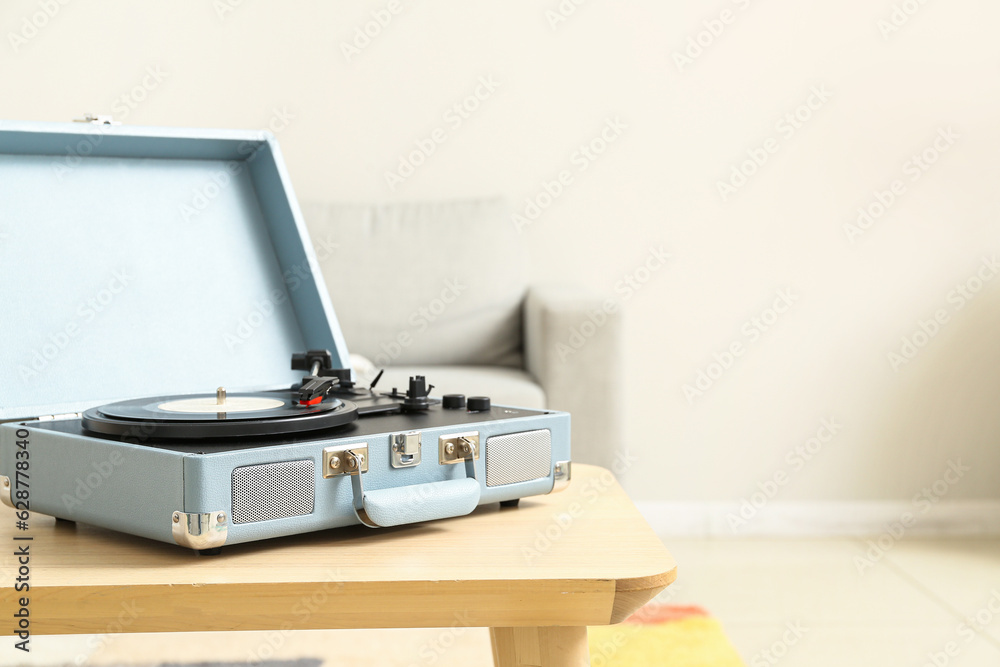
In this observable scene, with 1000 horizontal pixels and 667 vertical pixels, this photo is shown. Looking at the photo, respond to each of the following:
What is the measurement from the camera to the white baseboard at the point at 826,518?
243cm

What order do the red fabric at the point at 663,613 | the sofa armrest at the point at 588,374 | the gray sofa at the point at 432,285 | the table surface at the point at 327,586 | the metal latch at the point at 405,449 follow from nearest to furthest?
the table surface at the point at 327,586 → the metal latch at the point at 405,449 → the red fabric at the point at 663,613 → the sofa armrest at the point at 588,374 → the gray sofa at the point at 432,285

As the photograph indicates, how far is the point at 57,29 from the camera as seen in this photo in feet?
7.82

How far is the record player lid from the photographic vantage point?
3.17 feet

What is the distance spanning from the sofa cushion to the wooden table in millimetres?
1434

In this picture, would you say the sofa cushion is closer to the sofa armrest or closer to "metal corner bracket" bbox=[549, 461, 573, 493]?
the sofa armrest

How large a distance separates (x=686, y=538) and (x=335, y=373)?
1690 mm

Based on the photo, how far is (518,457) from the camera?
771 millimetres

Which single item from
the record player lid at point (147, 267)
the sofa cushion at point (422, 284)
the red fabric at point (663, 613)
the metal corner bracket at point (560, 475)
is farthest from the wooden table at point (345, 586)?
the sofa cushion at point (422, 284)

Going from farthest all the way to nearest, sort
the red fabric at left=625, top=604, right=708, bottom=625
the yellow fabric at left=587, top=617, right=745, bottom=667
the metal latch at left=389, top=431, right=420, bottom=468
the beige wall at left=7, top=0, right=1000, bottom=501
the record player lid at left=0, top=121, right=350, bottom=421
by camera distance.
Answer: the beige wall at left=7, top=0, right=1000, bottom=501 < the red fabric at left=625, top=604, right=708, bottom=625 < the yellow fabric at left=587, top=617, right=745, bottom=667 < the record player lid at left=0, top=121, right=350, bottom=421 < the metal latch at left=389, top=431, right=420, bottom=468

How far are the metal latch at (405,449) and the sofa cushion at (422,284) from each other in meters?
1.37

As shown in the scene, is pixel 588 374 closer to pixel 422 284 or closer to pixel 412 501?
pixel 422 284

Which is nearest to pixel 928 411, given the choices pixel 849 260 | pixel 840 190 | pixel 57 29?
pixel 849 260

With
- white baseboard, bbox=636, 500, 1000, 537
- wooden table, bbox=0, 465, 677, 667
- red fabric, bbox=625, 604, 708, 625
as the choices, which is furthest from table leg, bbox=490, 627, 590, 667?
white baseboard, bbox=636, 500, 1000, 537

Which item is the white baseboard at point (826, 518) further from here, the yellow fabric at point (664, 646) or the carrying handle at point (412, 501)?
the carrying handle at point (412, 501)
